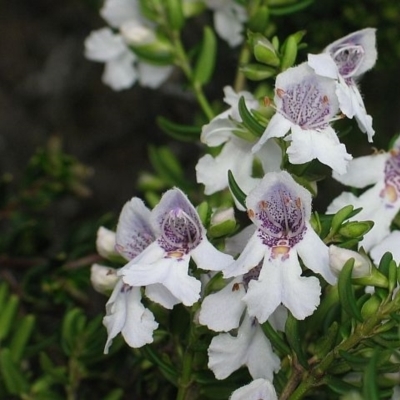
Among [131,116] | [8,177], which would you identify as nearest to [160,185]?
[8,177]

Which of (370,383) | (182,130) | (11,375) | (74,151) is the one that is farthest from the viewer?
(74,151)

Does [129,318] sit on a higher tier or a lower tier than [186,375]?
higher

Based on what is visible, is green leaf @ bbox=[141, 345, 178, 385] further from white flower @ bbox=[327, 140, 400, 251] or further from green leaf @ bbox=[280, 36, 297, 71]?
green leaf @ bbox=[280, 36, 297, 71]

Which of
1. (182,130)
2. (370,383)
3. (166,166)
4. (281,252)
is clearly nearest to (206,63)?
(182,130)

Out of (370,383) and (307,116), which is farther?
(307,116)

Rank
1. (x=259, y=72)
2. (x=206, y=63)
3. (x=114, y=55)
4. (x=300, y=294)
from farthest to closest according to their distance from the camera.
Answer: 1. (x=114, y=55)
2. (x=206, y=63)
3. (x=259, y=72)
4. (x=300, y=294)

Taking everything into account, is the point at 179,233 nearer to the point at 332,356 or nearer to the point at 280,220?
the point at 280,220

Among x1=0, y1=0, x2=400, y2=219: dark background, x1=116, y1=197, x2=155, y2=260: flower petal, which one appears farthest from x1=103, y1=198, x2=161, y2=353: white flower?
x1=0, y1=0, x2=400, y2=219: dark background

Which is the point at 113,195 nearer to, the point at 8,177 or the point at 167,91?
the point at 167,91
